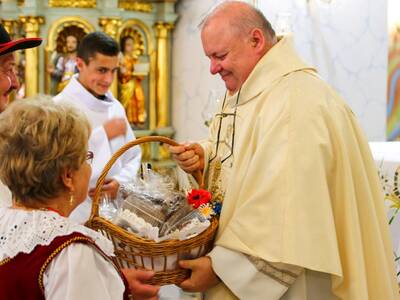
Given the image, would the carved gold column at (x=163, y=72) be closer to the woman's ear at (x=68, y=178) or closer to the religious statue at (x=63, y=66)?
the religious statue at (x=63, y=66)

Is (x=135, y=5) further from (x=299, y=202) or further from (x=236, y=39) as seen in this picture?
(x=299, y=202)

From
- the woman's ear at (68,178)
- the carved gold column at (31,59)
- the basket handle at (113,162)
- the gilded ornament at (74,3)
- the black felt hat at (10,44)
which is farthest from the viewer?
the gilded ornament at (74,3)

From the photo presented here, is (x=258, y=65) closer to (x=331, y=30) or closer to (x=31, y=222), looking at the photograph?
(x=31, y=222)

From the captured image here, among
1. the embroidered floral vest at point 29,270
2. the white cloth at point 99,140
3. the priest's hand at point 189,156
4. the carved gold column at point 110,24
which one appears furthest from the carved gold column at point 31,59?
the embroidered floral vest at point 29,270

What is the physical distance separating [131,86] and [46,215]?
5827mm

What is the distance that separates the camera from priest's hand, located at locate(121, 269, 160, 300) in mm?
2039

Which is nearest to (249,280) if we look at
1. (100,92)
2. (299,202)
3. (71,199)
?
(299,202)

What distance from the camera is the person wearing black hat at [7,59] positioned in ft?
7.38

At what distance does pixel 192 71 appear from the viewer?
751 cm

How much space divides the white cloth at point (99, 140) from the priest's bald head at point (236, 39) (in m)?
1.42

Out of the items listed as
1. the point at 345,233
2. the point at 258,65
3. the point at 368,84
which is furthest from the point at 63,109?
the point at 368,84

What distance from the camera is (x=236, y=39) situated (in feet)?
7.83

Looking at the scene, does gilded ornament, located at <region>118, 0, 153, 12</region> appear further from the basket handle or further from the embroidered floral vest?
the embroidered floral vest

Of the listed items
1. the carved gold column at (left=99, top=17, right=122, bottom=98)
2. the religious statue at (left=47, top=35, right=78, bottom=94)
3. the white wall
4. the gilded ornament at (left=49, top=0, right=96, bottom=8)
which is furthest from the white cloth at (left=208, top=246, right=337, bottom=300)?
the gilded ornament at (left=49, top=0, right=96, bottom=8)
